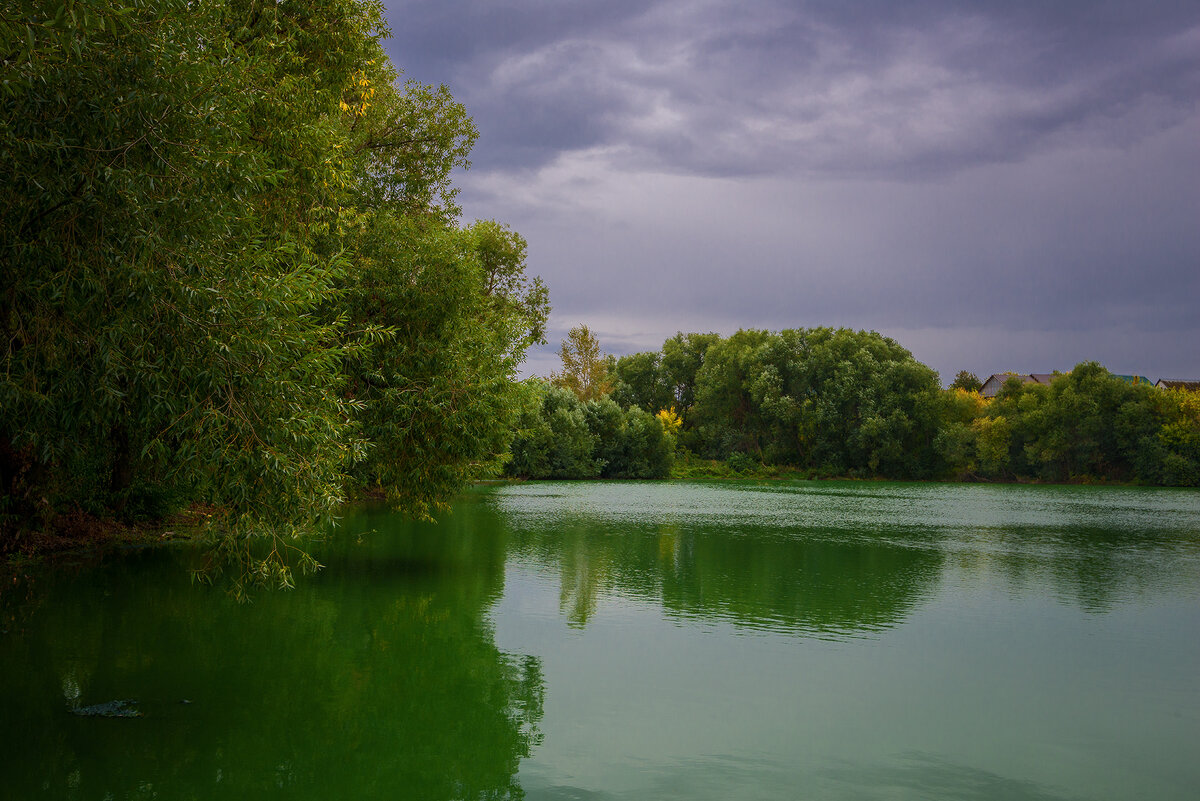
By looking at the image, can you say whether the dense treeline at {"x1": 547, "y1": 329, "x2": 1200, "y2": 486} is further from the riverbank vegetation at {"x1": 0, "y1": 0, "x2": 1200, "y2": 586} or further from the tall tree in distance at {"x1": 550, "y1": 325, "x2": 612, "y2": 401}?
the riverbank vegetation at {"x1": 0, "y1": 0, "x2": 1200, "y2": 586}

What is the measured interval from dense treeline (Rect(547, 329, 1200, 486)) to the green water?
60691mm

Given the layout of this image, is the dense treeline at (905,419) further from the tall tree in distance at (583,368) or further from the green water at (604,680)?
the green water at (604,680)

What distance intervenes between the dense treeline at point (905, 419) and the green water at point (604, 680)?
6069 cm

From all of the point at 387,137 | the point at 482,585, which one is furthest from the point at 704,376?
the point at 482,585

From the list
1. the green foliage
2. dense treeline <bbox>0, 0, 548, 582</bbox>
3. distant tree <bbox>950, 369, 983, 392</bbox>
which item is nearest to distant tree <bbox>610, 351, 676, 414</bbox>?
the green foliage

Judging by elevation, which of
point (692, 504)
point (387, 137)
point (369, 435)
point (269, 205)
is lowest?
point (692, 504)

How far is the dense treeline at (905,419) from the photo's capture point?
246 ft

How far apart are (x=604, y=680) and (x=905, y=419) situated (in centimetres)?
7447

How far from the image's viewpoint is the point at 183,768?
26.0 feet

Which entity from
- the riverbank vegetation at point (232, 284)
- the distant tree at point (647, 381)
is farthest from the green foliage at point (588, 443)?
the riverbank vegetation at point (232, 284)

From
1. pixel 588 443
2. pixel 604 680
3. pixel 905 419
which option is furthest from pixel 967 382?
pixel 604 680

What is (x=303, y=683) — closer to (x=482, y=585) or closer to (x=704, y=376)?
(x=482, y=585)

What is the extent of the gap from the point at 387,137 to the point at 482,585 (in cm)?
1495

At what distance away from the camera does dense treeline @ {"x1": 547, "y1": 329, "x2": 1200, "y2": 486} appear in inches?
2950
